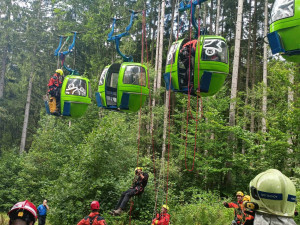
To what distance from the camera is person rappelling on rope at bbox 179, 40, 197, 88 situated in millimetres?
5312

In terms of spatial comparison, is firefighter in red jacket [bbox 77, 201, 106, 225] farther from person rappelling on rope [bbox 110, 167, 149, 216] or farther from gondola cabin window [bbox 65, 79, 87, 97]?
gondola cabin window [bbox 65, 79, 87, 97]

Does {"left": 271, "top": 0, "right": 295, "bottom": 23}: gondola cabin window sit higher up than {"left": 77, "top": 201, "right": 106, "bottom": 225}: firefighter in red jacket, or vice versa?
{"left": 271, "top": 0, "right": 295, "bottom": 23}: gondola cabin window

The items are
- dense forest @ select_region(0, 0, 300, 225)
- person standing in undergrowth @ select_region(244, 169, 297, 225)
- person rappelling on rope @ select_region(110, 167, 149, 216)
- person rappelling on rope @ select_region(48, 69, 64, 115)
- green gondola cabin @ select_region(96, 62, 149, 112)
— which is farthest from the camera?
dense forest @ select_region(0, 0, 300, 225)

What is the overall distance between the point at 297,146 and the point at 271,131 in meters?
1.05

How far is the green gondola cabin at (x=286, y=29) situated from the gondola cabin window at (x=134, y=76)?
9.79 ft

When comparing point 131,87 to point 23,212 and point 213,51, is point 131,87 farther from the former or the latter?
point 23,212

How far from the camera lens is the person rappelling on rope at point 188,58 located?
5312 millimetres

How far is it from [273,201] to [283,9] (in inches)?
119

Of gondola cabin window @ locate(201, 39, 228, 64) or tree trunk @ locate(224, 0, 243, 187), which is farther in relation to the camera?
tree trunk @ locate(224, 0, 243, 187)

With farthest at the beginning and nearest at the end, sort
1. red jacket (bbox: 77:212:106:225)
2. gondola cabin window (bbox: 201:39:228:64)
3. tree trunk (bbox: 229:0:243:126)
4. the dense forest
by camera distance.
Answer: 1. tree trunk (bbox: 229:0:243:126)
2. the dense forest
3. red jacket (bbox: 77:212:106:225)
4. gondola cabin window (bbox: 201:39:228:64)

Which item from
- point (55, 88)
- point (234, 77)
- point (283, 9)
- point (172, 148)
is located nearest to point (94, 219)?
point (283, 9)

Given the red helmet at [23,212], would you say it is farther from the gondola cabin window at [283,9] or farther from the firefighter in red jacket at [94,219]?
the gondola cabin window at [283,9]

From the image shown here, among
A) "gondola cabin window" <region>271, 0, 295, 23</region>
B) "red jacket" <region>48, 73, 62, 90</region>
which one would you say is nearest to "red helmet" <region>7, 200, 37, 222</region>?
"gondola cabin window" <region>271, 0, 295, 23</region>

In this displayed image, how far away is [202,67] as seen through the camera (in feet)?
16.8
